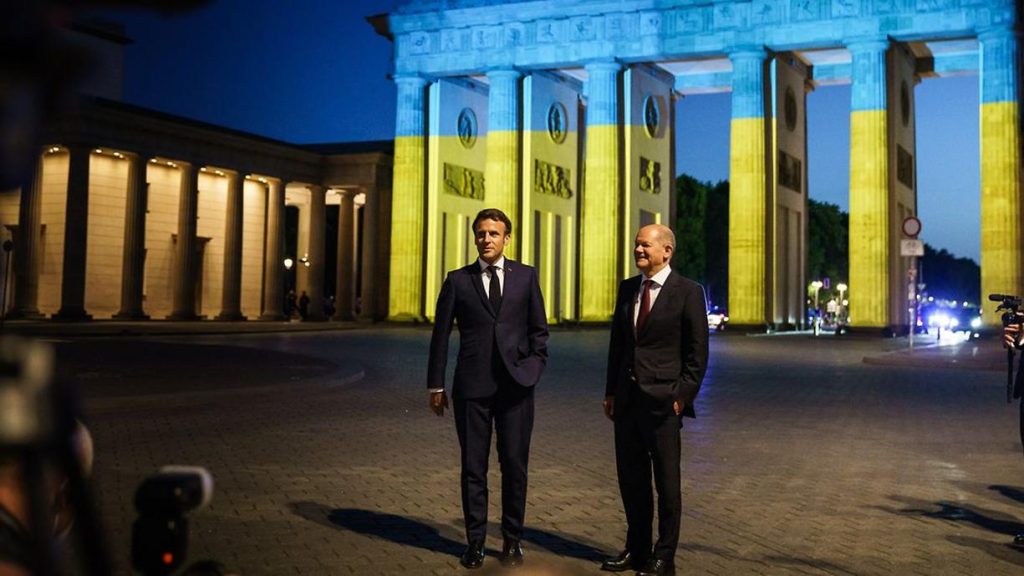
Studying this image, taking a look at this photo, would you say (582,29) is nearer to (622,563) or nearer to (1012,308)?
(1012,308)

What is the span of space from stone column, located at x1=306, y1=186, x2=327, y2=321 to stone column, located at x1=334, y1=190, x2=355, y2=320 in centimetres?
148

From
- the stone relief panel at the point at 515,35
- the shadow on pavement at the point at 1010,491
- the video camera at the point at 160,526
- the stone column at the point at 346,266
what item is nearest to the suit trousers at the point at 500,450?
the shadow on pavement at the point at 1010,491

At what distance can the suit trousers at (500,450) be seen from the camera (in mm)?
6641

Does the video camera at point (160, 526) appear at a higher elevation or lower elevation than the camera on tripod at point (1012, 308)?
lower

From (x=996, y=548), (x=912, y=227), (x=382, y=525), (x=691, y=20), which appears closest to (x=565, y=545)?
(x=382, y=525)

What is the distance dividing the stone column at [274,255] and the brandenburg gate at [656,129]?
597 centimetres

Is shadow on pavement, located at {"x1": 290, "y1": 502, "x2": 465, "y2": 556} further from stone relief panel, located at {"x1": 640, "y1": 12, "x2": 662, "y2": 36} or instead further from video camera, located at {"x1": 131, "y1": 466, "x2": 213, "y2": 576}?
stone relief panel, located at {"x1": 640, "y1": 12, "x2": 662, "y2": 36}

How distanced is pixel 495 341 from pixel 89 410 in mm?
8783

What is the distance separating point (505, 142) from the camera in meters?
60.8

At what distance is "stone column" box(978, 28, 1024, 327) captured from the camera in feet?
162

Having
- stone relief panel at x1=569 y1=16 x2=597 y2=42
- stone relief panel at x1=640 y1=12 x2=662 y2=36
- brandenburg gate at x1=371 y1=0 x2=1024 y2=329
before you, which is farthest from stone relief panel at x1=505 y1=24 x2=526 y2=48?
stone relief panel at x1=640 y1=12 x2=662 y2=36

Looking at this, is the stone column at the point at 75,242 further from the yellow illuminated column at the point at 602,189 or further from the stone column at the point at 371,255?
the yellow illuminated column at the point at 602,189

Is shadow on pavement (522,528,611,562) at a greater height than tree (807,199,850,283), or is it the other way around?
tree (807,199,850,283)

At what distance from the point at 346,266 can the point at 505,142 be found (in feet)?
41.4
